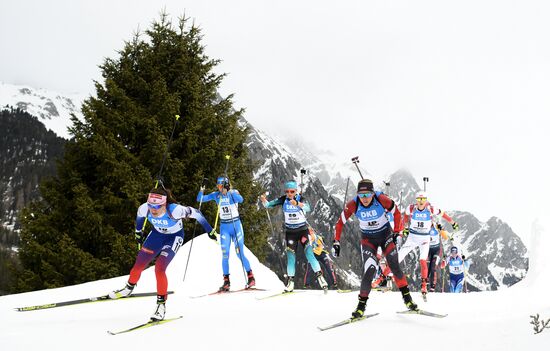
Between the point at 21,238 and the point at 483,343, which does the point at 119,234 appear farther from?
the point at 483,343

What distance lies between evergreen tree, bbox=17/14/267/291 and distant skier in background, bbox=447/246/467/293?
28.0ft

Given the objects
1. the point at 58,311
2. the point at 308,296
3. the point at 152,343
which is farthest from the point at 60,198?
the point at 152,343

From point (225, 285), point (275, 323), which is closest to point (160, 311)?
point (275, 323)

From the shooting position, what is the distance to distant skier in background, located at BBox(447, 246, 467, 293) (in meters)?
18.9

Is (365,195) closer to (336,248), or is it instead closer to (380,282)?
(336,248)

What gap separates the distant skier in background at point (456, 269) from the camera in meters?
18.9

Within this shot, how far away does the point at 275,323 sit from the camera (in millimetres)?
6902

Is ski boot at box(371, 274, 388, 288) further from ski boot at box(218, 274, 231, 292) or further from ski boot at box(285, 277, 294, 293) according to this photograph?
ski boot at box(218, 274, 231, 292)

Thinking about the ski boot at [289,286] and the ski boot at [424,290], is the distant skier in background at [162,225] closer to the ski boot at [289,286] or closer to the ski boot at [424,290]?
the ski boot at [289,286]

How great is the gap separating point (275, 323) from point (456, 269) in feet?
47.8

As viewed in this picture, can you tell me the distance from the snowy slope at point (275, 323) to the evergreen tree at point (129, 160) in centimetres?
389

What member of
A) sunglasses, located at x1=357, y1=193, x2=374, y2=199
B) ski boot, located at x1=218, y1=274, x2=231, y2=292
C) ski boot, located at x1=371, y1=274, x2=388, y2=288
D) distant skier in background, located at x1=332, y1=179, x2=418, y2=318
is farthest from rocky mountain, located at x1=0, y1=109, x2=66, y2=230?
sunglasses, located at x1=357, y1=193, x2=374, y2=199

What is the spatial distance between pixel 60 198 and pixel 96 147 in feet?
7.32

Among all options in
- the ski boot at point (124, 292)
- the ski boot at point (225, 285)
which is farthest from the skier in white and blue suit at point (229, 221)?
the ski boot at point (124, 292)
